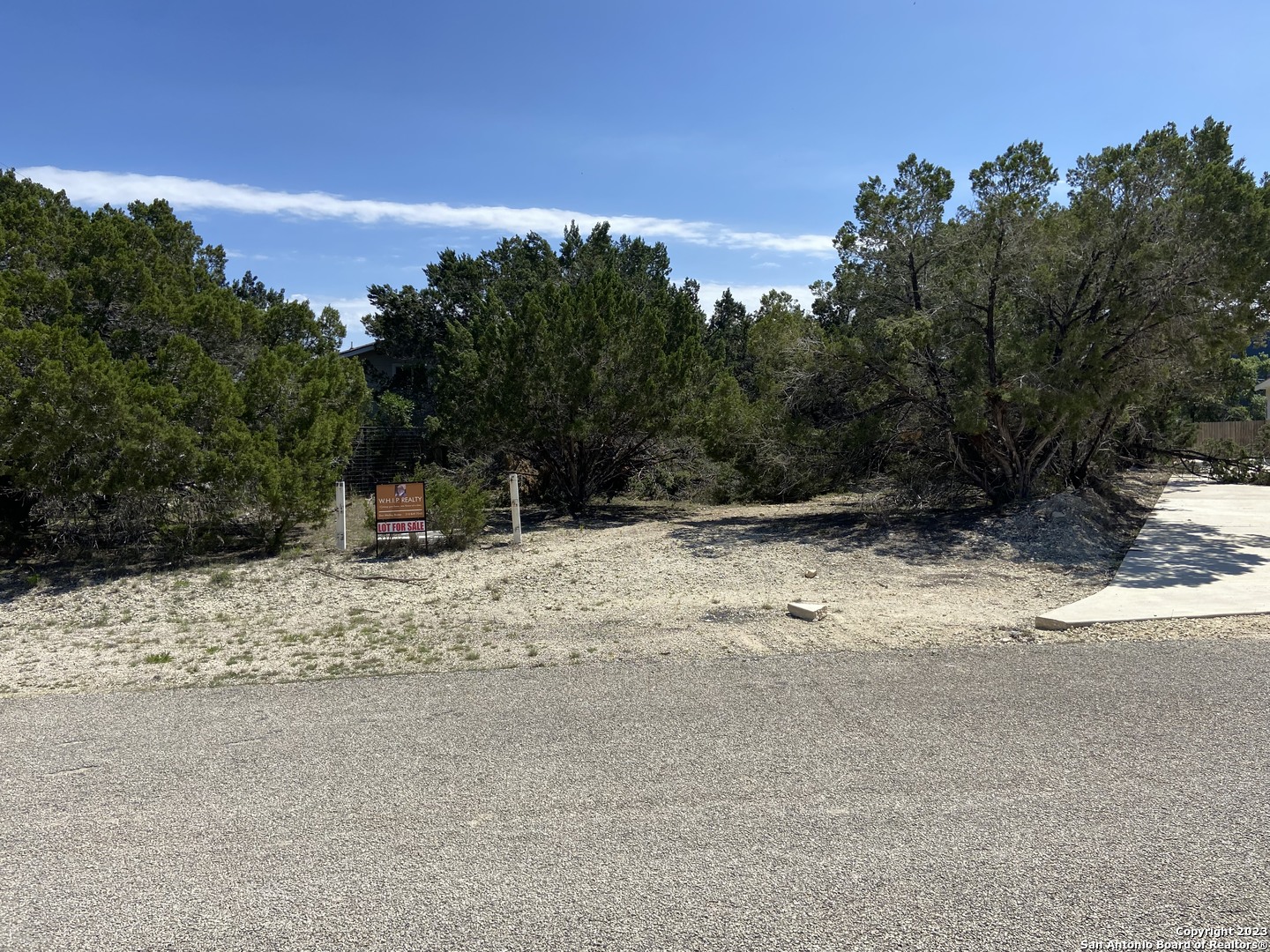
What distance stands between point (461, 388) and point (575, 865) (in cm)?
1689

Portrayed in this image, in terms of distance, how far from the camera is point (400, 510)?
43.9 ft

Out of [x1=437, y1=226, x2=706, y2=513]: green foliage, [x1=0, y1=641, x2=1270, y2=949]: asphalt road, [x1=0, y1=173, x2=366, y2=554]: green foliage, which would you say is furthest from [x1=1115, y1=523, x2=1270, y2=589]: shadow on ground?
[x1=0, y1=173, x2=366, y2=554]: green foliage

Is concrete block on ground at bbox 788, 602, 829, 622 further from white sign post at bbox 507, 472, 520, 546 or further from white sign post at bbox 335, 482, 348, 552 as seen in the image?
white sign post at bbox 335, 482, 348, 552

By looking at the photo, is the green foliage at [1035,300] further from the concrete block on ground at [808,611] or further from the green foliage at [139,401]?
the green foliage at [139,401]

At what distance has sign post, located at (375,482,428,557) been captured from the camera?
13.3 m

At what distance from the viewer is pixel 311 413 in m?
13.5

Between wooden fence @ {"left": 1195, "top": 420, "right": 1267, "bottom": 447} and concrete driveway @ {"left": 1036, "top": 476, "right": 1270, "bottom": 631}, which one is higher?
wooden fence @ {"left": 1195, "top": 420, "right": 1267, "bottom": 447}

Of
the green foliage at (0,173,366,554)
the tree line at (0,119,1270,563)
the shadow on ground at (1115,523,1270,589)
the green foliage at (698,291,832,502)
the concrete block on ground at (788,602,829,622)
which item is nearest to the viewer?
the concrete block on ground at (788,602,829,622)

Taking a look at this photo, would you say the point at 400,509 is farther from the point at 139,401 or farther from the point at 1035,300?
the point at 1035,300

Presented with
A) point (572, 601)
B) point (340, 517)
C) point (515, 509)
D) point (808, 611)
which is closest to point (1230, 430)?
point (515, 509)

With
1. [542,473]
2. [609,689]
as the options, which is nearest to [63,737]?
[609,689]

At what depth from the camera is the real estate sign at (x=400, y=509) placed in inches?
522

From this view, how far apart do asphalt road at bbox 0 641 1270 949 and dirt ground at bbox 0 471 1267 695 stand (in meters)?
1.09

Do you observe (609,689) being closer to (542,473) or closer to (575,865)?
(575,865)
